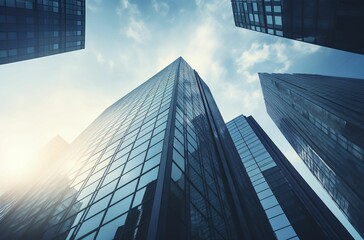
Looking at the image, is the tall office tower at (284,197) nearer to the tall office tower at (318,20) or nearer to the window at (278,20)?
the tall office tower at (318,20)

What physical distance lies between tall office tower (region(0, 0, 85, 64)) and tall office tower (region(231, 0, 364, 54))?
35.8 meters

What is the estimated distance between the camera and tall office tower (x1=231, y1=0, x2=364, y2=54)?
2764 cm

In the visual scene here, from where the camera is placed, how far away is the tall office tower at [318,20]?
90.7ft

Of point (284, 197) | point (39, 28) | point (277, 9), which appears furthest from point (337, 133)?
point (39, 28)

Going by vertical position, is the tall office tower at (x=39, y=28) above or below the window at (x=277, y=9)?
above

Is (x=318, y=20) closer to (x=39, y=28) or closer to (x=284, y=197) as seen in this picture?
(x=284, y=197)

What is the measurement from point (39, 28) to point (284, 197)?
169 feet

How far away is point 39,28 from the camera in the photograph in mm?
43531

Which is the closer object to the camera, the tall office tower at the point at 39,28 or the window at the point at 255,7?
the tall office tower at the point at 39,28

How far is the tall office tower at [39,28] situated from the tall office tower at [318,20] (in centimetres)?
3584

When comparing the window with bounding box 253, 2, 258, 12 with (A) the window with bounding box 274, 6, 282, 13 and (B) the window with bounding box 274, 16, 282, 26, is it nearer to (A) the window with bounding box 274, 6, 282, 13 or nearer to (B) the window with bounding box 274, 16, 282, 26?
(B) the window with bounding box 274, 16, 282, 26

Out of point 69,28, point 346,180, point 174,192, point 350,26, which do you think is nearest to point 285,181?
point 346,180

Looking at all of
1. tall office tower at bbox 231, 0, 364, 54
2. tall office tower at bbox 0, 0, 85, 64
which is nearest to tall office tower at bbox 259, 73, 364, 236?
tall office tower at bbox 231, 0, 364, 54

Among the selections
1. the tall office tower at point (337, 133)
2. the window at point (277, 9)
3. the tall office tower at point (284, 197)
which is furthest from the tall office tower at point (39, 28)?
the tall office tower at point (337, 133)
